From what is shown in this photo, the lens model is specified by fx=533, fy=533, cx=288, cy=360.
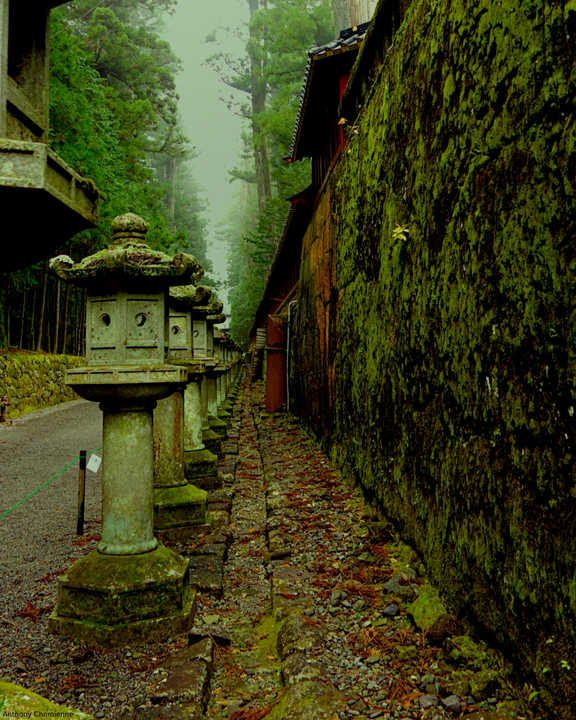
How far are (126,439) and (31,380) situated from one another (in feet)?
41.2

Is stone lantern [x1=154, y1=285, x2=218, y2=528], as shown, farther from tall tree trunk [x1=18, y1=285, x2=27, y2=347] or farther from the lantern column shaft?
tall tree trunk [x1=18, y1=285, x2=27, y2=347]

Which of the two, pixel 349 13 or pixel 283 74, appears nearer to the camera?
pixel 349 13

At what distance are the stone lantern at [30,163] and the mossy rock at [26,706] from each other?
5.11ft

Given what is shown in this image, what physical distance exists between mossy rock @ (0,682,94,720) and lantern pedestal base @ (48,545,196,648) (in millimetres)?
1123

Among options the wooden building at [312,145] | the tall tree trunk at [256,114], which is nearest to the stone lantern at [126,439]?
the wooden building at [312,145]

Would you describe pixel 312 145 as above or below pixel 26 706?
above

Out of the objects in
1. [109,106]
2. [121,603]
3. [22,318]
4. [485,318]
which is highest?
[109,106]

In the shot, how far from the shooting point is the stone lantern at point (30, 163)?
1.67 m

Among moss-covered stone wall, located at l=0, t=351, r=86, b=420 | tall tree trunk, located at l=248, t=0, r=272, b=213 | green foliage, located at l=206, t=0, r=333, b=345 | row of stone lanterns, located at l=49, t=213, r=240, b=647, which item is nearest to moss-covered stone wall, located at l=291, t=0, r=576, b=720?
row of stone lanterns, located at l=49, t=213, r=240, b=647

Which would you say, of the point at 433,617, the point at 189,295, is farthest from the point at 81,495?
the point at 433,617

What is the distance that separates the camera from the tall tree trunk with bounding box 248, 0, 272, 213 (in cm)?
2938

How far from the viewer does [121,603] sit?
10.2 feet

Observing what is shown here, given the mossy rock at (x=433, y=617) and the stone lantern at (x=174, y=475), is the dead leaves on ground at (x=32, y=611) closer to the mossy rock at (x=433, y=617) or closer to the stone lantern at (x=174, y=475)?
the stone lantern at (x=174, y=475)

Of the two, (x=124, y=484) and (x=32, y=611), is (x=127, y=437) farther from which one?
(x=32, y=611)
